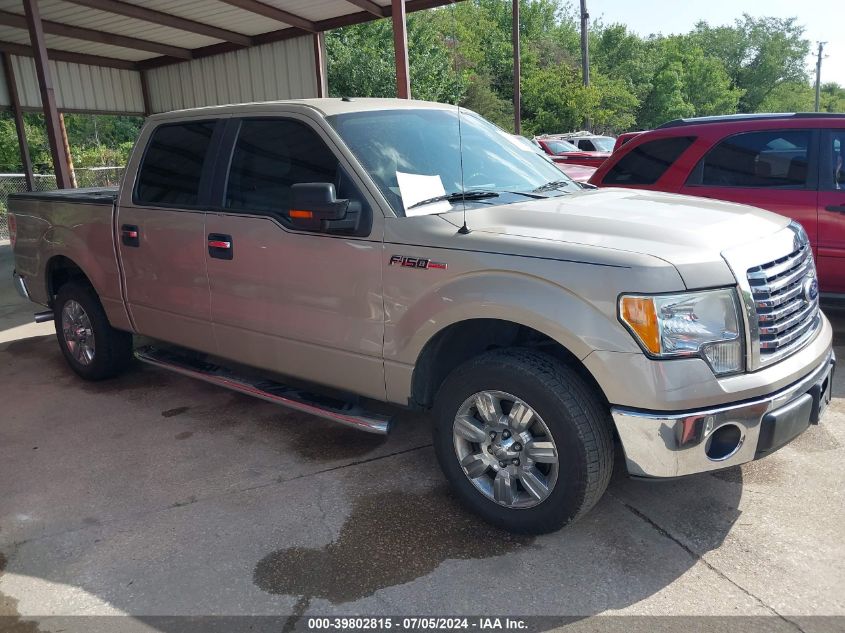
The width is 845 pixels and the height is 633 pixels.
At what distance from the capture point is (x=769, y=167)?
5582 millimetres

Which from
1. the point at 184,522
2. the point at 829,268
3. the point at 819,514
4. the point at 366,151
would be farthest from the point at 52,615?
the point at 829,268

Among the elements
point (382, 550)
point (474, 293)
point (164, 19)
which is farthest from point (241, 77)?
point (382, 550)

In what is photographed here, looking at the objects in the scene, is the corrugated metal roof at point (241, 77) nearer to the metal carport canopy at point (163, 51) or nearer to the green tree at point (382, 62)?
the metal carport canopy at point (163, 51)

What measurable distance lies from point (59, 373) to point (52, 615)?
3.52m

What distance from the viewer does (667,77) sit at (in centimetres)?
5100

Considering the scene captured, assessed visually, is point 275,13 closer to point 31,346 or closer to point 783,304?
point 31,346

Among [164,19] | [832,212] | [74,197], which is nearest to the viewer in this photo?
[74,197]

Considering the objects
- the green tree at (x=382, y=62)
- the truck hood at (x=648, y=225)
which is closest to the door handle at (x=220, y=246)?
the truck hood at (x=648, y=225)

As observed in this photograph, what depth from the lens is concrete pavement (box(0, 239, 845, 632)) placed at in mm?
2623

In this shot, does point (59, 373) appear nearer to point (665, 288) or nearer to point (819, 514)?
point (665, 288)

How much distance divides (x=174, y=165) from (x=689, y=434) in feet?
11.6

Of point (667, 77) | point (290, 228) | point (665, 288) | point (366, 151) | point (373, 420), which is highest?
point (667, 77)

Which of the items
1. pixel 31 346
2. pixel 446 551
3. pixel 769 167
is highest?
pixel 769 167

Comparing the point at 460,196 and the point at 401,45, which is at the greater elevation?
the point at 401,45
